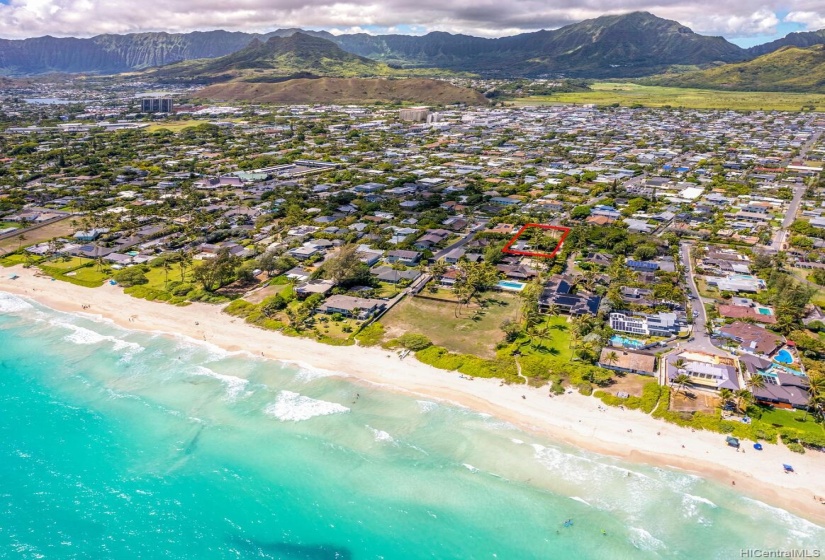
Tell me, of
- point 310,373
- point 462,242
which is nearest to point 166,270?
point 310,373

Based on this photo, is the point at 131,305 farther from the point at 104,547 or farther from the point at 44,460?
the point at 104,547

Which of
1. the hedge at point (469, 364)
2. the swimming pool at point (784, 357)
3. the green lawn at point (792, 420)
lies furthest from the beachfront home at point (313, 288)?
the swimming pool at point (784, 357)

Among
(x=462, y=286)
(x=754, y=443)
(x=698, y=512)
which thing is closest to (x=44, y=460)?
(x=462, y=286)

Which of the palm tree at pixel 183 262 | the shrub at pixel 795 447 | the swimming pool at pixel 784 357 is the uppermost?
the palm tree at pixel 183 262

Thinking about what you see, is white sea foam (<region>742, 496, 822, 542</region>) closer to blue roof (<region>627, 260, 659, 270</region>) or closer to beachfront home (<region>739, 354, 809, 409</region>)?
beachfront home (<region>739, 354, 809, 409</region>)

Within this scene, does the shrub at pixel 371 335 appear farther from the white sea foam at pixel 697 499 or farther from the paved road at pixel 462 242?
the white sea foam at pixel 697 499

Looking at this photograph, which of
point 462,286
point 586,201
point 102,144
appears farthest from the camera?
point 102,144
